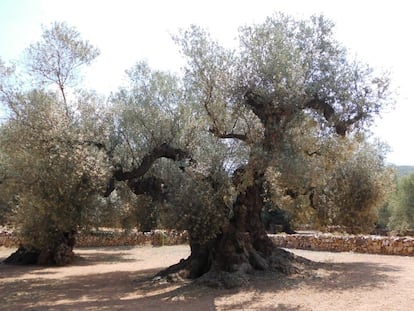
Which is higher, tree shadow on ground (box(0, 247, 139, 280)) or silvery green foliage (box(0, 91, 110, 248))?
silvery green foliage (box(0, 91, 110, 248))

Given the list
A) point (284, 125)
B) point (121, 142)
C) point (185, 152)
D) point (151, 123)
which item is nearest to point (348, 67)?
point (284, 125)

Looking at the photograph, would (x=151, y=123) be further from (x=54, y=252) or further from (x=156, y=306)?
(x=54, y=252)

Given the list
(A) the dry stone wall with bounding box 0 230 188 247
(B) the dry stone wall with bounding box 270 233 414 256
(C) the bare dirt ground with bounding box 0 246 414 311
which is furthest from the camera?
(A) the dry stone wall with bounding box 0 230 188 247

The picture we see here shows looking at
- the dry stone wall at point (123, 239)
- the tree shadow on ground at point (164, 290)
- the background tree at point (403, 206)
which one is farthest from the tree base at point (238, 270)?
the background tree at point (403, 206)

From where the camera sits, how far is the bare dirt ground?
857cm

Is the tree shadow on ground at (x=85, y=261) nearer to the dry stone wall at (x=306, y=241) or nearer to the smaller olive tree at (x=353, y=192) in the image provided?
the dry stone wall at (x=306, y=241)

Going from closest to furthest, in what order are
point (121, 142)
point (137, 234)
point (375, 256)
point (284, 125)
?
1. point (284, 125)
2. point (121, 142)
3. point (375, 256)
4. point (137, 234)

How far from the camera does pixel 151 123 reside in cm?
1308

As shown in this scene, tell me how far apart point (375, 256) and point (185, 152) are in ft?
28.6

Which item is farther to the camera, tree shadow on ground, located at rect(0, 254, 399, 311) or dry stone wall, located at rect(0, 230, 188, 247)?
dry stone wall, located at rect(0, 230, 188, 247)

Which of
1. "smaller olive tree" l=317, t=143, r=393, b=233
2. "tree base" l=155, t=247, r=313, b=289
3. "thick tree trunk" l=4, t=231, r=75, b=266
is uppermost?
"smaller olive tree" l=317, t=143, r=393, b=233

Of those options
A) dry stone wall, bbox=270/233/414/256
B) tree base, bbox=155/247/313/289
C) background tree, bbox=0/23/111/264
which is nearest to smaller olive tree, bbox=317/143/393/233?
dry stone wall, bbox=270/233/414/256

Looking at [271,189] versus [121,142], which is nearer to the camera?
[271,189]

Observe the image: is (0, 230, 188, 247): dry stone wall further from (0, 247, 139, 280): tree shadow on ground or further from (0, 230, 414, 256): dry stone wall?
(0, 247, 139, 280): tree shadow on ground
